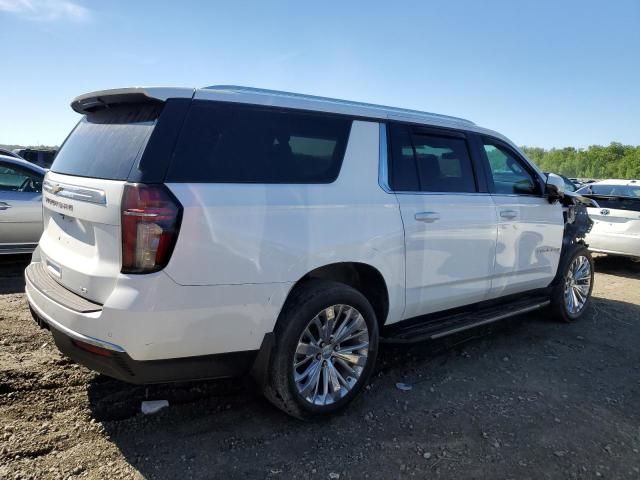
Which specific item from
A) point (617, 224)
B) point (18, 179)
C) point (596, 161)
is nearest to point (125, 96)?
point (18, 179)

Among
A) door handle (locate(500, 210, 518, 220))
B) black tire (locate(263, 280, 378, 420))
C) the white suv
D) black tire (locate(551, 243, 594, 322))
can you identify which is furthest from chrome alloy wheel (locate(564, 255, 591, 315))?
black tire (locate(263, 280, 378, 420))

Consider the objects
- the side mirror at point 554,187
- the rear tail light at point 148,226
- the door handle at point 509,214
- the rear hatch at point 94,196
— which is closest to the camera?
the rear tail light at point 148,226

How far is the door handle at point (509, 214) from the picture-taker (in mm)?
4316

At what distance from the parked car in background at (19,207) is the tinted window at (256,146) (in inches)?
196

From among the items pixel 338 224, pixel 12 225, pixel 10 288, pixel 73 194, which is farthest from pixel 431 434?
pixel 12 225

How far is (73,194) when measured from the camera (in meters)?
2.84

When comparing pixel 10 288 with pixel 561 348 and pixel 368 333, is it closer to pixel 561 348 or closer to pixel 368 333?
pixel 368 333

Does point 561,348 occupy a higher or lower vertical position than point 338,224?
lower

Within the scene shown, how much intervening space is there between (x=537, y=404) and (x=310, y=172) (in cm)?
227

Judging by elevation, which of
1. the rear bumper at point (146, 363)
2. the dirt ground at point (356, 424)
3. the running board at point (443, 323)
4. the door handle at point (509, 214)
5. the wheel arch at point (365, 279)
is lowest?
the dirt ground at point (356, 424)

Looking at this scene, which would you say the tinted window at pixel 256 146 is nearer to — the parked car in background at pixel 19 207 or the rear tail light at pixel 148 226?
the rear tail light at pixel 148 226

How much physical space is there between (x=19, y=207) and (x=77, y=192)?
4.50m

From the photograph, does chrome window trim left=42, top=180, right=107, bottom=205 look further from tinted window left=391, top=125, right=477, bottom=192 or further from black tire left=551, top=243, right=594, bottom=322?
black tire left=551, top=243, right=594, bottom=322

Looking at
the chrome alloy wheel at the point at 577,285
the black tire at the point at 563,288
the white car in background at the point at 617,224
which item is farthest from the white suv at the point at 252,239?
the white car in background at the point at 617,224
